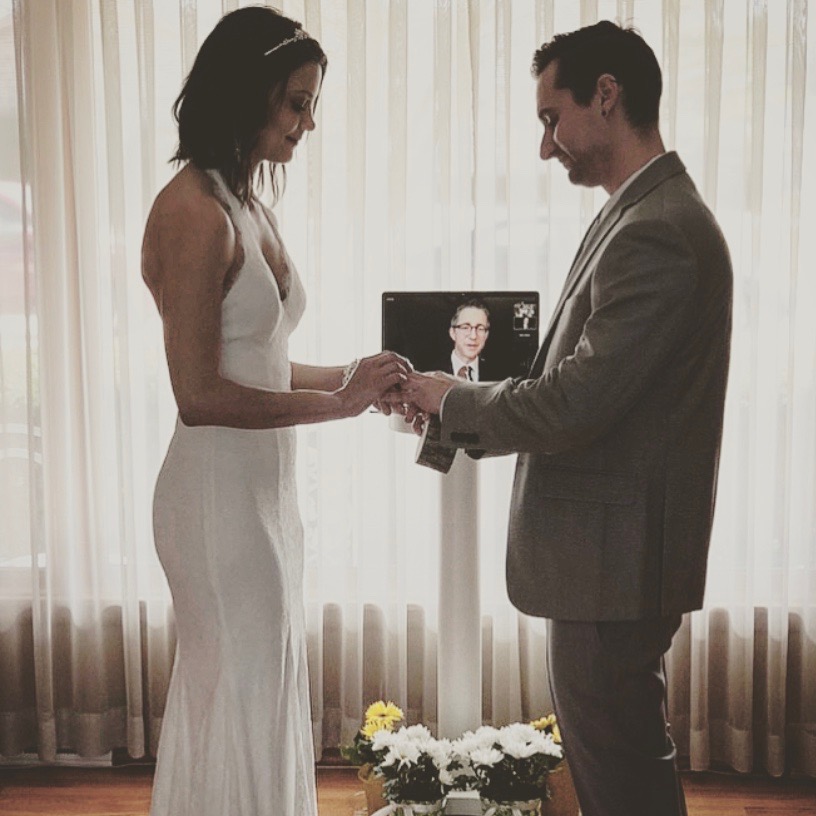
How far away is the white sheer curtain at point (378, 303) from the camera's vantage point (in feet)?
9.70

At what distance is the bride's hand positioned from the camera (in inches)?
81.2

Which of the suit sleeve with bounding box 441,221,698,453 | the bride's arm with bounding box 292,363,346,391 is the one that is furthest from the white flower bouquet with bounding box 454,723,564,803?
the suit sleeve with bounding box 441,221,698,453

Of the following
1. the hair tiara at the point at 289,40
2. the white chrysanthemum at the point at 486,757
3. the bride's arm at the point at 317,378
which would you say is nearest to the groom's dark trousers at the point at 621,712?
the white chrysanthemum at the point at 486,757

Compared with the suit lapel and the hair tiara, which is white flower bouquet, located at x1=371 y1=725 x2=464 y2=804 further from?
the hair tiara

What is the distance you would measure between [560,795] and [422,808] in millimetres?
428

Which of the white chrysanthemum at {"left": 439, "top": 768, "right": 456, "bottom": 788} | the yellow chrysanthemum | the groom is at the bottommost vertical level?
the white chrysanthemum at {"left": 439, "top": 768, "right": 456, "bottom": 788}

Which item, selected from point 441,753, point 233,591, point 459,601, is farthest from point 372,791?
point 233,591

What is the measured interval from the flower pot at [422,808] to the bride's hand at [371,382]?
963mm

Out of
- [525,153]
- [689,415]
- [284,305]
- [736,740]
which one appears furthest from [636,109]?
[736,740]

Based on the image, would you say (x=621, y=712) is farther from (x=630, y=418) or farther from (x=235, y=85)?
(x=235, y=85)

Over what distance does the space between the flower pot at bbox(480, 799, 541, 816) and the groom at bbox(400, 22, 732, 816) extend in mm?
635

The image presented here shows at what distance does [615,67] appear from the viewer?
6.01 feet

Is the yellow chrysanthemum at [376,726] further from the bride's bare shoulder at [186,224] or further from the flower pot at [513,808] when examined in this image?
the bride's bare shoulder at [186,224]

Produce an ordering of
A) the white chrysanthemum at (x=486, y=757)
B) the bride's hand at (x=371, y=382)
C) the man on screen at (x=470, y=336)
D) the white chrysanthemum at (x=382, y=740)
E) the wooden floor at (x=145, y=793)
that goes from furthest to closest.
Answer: the wooden floor at (x=145, y=793) < the white chrysanthemum at (x=382, y=740) < the white chrysanthemum at (x=486, y=757) < the man on screen at (x=470, y=336) < the bride's hand at (x=371, y=382)
